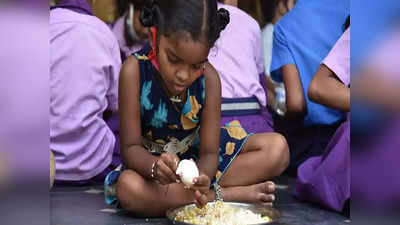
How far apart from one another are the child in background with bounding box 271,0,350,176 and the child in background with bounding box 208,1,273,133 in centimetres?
26

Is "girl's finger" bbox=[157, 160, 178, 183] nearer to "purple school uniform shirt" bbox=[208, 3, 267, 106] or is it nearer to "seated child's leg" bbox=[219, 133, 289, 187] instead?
"seated child's leg" bbox=[219, 133, 289, 187]

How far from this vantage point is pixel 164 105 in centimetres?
262

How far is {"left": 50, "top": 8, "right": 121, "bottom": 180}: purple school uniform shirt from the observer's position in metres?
3.24

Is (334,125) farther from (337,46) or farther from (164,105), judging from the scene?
(164,105)

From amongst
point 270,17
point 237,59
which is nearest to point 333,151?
point 237,59

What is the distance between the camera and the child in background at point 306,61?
3.60m

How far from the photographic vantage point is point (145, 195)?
2529mm

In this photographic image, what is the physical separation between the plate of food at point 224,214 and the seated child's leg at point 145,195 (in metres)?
0.24

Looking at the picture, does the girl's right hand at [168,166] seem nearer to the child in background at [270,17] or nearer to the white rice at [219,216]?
the white rice at [219,216]

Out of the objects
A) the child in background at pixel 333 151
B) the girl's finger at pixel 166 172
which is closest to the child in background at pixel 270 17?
the child in background at pixel 333 151

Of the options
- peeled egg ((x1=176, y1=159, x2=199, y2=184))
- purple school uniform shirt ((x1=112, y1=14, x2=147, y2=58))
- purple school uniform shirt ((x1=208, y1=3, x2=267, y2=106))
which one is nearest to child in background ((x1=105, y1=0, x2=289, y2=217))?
peeled egg ((x1=176, y1=159, x2=199, y2=184))

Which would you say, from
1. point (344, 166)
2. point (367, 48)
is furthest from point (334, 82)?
point (367, 48)

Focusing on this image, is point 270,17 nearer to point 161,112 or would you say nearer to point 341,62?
point 341,62

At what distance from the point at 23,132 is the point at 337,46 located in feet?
6.93
